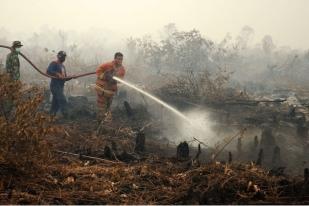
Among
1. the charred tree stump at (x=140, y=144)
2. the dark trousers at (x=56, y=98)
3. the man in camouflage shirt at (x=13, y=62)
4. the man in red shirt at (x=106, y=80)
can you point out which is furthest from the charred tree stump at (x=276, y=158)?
the man in camouflage shirt at (x=13, y=62)

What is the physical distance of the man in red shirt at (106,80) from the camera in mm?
10188

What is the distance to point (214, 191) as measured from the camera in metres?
4.66

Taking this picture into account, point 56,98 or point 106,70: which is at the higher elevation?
point 106,70

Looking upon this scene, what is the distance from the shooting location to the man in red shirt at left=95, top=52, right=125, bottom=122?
10.2 meters

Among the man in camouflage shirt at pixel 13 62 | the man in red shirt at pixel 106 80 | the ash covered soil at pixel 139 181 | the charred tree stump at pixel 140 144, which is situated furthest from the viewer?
the man in red shirt at pixel 106 80

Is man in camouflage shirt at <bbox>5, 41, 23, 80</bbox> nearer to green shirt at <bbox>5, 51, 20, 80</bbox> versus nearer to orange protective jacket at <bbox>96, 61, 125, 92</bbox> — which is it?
green shirt at <bbox>5, 51, 20, 80</bbox>

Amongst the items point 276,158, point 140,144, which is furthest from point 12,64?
point 276,158

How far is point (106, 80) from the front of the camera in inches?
405

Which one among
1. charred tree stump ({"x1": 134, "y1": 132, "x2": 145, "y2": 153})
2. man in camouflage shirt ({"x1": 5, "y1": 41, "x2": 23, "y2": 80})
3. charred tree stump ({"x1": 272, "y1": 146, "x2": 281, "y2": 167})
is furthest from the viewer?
man in camouflage shirt ({"x1": 5, "y1": 41, "x2": 23, "y2": 80})

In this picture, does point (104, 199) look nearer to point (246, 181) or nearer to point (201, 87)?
point (246, 181)

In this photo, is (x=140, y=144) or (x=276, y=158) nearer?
(x=140, y=144)

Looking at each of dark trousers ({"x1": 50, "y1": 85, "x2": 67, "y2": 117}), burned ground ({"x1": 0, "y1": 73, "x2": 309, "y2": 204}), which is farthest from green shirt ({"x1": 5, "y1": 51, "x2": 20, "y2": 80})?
burned ground ({"x1": 0, "y1": 73, "x2": 309, "y2": 204})

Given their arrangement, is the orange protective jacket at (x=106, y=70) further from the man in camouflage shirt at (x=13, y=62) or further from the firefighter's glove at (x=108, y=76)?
the man in camouflage shirt at (x=13, y=62)

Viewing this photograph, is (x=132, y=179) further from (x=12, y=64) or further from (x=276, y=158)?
(x=12, y=64)
